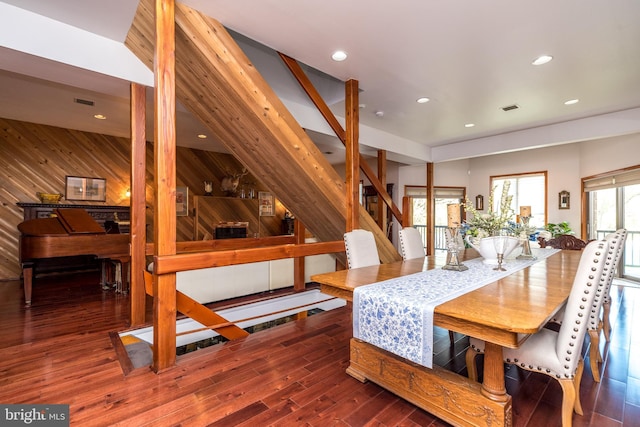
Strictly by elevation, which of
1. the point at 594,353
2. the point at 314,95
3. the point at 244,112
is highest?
the point at 314,95

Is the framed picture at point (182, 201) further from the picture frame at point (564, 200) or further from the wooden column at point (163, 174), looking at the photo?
the picture frame at point (564, 200)

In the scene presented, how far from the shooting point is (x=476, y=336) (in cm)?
134

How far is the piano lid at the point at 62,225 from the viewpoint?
379cm

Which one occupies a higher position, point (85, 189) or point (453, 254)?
point (85, 189)

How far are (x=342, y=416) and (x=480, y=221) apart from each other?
1.89 meters

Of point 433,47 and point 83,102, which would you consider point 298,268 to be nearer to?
point 433,47

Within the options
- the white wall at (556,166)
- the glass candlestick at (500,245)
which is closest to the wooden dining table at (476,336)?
the glass candlestick at (500,245)

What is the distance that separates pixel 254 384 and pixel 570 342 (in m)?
1.83

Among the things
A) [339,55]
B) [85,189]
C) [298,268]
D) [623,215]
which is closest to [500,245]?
[339,55]

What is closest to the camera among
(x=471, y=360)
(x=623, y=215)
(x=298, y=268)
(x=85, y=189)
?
(x=471, y=360)

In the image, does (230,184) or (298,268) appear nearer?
(298,268)

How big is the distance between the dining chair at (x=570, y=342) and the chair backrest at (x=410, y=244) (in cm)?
161

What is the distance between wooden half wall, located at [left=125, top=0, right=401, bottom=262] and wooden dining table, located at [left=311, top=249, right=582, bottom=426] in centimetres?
155

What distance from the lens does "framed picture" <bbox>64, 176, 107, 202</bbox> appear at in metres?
5.83
